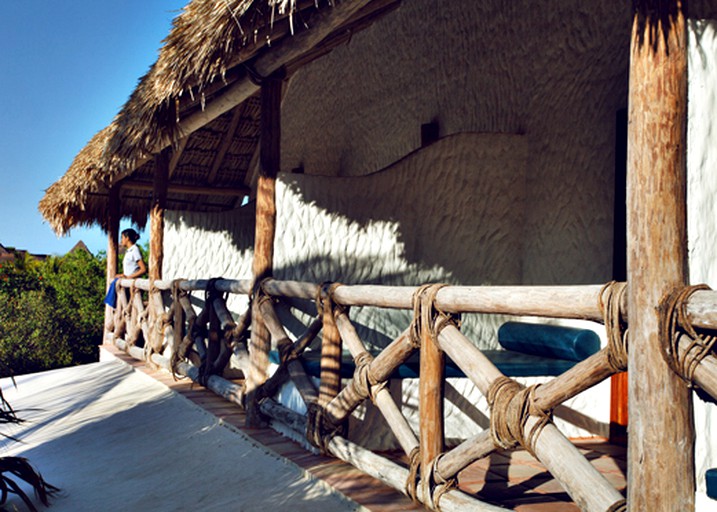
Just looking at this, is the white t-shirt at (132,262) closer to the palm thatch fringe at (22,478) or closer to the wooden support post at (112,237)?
the wooden support post at (112,237)

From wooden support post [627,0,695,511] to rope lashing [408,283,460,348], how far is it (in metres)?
0.97

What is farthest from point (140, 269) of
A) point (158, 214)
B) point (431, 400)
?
point (431, 400)

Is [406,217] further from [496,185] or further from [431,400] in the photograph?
[431,400]

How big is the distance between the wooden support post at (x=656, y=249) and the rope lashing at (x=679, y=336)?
0.08ft

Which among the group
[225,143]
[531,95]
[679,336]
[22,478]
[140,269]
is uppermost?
[225,143]

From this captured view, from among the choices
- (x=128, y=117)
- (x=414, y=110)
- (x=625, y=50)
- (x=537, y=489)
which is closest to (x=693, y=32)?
(x=625, y=50)

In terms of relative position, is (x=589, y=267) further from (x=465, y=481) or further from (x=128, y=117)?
(x=128, y=117)

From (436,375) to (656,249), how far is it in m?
1.27

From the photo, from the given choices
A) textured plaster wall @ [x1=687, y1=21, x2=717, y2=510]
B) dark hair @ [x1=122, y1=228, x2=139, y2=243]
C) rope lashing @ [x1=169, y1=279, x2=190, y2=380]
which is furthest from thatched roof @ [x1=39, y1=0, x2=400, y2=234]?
textured plaster wall @ [x1=687, y1=21, x2=717, y2=510]

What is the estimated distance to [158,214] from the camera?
7820 mm

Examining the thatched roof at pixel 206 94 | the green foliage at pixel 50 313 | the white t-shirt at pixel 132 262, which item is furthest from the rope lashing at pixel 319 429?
the green foliage at pixel 50 313

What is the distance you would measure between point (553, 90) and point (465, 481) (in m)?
2.75

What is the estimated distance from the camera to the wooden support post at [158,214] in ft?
25.5

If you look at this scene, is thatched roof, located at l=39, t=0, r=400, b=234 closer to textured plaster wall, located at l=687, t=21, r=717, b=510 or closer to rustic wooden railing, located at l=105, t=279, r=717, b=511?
rustic wooden railing, located at l=105, t=279, r=717, b=511
